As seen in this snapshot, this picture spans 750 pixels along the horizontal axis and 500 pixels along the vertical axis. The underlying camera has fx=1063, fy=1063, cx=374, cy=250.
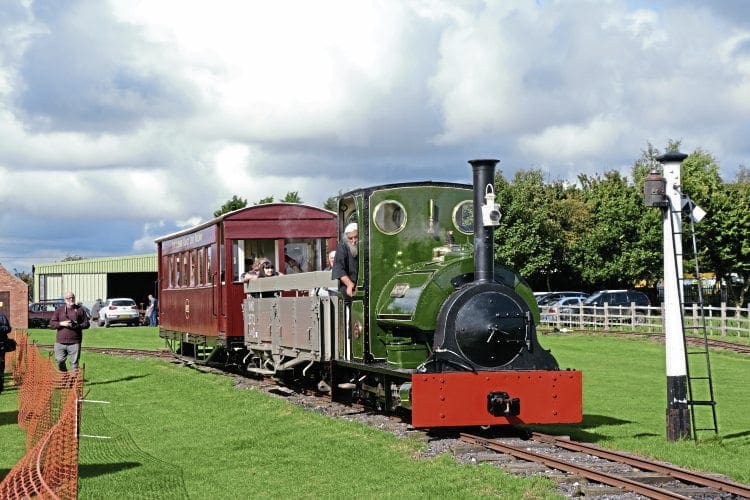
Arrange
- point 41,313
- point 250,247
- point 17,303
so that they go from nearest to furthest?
1. point 250,247
2. point 17,303
3. point 41,313

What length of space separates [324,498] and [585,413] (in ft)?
23.0

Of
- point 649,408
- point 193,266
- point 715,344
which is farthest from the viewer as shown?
point 715,344

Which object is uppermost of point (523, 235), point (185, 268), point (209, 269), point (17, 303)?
point (523, 235)

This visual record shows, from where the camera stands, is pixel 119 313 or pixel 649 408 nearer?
pixel 649 408

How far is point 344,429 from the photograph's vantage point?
39.7 ft

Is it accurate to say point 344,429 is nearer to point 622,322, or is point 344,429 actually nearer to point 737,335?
point 737,335

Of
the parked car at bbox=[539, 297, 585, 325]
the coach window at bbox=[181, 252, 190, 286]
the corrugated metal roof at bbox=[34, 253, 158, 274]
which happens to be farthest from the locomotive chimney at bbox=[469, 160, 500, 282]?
the corrugated metal roof at bbox=[34, 253, 158, 274]

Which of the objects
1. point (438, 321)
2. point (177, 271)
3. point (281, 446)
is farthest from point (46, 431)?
point (177, 271)

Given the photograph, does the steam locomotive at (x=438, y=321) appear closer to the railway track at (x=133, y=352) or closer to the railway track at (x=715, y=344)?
the railway track at (x=133, y=352)

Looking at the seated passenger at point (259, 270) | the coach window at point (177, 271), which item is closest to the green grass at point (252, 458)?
the seated passenger at point (259, 270)

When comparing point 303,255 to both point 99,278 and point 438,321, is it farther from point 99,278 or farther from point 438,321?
point 99,278

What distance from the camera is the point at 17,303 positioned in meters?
52.7

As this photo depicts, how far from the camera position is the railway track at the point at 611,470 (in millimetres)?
8273

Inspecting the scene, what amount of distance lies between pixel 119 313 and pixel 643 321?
24986 mm
